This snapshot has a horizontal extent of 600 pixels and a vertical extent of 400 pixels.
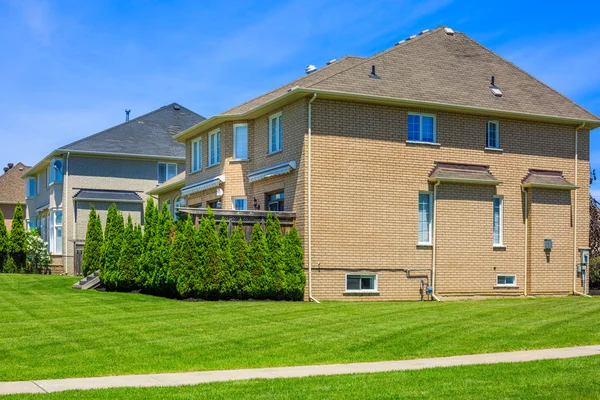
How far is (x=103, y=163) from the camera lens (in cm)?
4441

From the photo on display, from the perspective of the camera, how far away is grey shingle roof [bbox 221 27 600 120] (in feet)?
84.8

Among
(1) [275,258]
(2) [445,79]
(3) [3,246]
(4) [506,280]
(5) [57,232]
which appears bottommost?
(4) [506,280]

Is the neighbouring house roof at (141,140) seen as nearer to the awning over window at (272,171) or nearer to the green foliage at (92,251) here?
the green foliage at (92,251)

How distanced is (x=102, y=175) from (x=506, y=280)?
81.3ft

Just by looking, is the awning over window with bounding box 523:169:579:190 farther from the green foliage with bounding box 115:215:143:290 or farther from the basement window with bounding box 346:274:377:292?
the green foliage with bounding box 115:215:143:290

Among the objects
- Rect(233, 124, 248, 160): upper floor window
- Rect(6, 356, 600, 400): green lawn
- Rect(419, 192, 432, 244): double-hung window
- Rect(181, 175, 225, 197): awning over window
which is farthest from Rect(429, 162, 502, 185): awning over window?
Rect(6, 356, 600, 400): green lawn

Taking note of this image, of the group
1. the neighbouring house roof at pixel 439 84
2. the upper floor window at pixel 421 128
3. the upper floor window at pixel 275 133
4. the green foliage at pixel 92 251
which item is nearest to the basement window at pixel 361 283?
the upper floor window at pixel 421 128

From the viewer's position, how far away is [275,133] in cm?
2722

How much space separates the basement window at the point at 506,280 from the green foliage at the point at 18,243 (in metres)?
26.4

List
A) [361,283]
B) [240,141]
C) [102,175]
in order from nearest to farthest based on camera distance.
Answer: [361,283], [240,141], [102,175]

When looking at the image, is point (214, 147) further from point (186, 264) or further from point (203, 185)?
point (186, 264)

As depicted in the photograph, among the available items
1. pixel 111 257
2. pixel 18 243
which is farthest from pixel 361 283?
pixel 18 243

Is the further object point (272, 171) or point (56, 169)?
point (56, 169)

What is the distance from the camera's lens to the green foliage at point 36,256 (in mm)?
43750
